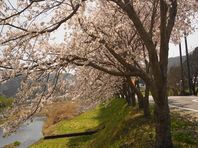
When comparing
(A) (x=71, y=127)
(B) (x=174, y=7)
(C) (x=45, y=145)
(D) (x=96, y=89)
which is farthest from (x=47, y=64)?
(A) (x=71, y=127)

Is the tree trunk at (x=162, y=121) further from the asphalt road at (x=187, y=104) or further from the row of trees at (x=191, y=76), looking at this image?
the row of trees at (x=191, y=76)

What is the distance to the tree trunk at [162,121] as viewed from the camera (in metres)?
14.7

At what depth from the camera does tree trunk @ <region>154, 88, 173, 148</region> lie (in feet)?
48.3

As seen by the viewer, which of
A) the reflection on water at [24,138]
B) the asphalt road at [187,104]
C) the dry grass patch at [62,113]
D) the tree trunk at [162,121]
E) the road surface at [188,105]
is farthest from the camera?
the dry grass patch at [62,113]

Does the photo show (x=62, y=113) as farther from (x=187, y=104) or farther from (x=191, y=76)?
(x=187, y=104)

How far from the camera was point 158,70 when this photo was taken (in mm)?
14438

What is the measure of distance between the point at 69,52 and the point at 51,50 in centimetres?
67

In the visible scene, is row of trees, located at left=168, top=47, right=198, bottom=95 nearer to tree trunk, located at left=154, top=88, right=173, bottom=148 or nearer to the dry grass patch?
the dry grass patch

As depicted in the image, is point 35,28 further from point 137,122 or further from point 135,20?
point 137,122

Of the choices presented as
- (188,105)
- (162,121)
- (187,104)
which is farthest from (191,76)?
(162,121)

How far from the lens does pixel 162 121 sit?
14820 mm

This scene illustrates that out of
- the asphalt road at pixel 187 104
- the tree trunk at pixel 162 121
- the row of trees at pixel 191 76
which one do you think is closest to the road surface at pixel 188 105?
the asphalt road at pixel 187 104

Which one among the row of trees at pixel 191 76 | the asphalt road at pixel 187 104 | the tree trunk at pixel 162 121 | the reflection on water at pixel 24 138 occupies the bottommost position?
the reflection on water at pixel 24 138

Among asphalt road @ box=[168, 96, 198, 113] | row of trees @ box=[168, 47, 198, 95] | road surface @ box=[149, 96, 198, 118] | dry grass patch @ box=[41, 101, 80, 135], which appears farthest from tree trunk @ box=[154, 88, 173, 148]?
row of trees @ box=[168, 47, 198, 95]
